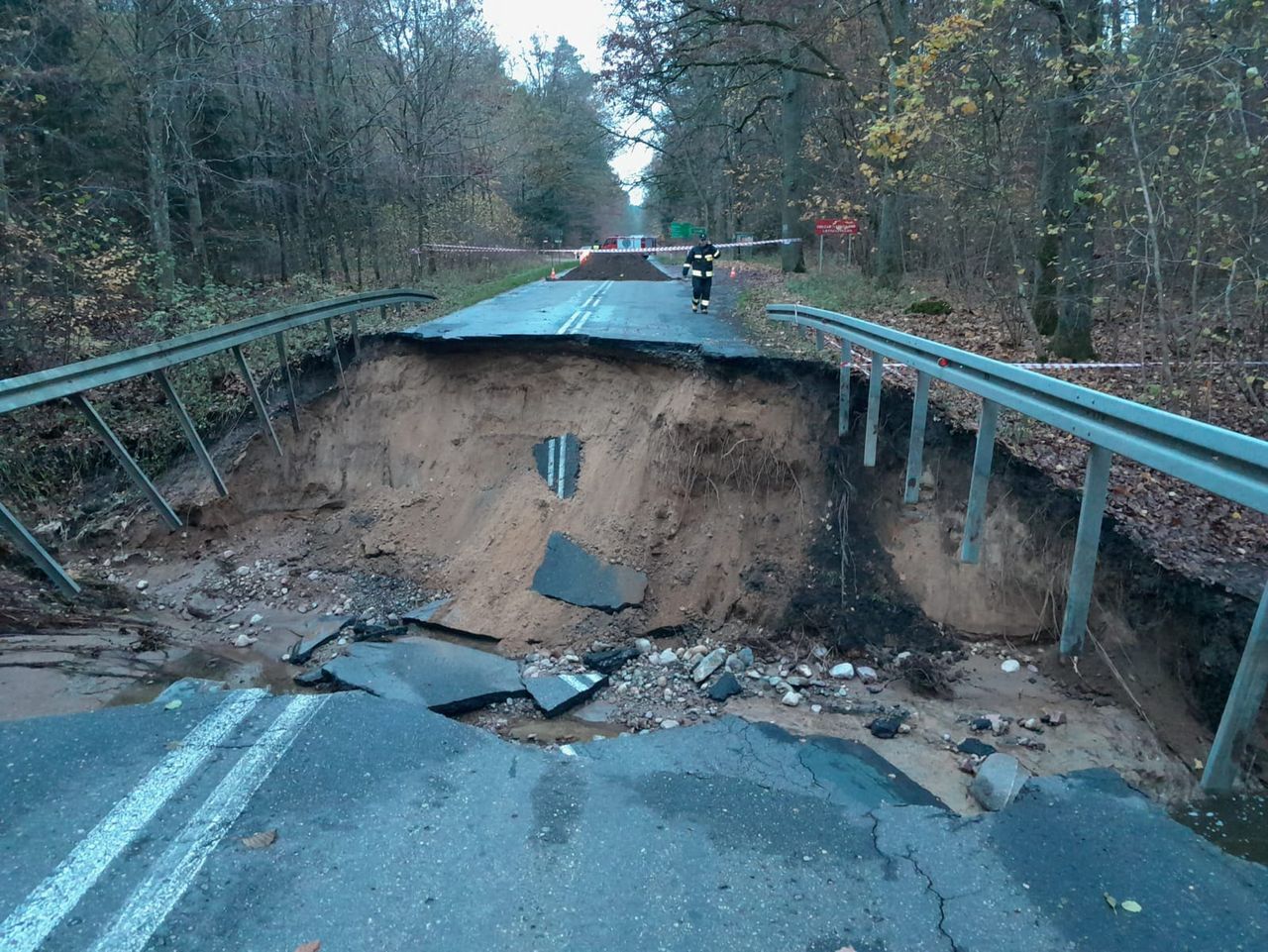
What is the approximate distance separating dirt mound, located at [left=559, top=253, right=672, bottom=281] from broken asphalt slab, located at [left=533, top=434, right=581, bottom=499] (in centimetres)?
2102

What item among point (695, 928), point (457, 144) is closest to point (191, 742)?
point (695, 928)

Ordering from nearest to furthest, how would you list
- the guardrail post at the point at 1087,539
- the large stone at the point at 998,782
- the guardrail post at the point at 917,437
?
the large stone at the point at 998,782, the guardrail post at the point at 1087,539, the guardrail post at the point at 917,437

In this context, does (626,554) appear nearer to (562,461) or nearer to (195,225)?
(562,461)

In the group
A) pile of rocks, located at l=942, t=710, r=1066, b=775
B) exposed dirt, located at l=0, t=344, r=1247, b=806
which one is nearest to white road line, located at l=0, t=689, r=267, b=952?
exposed dirt, located at l=0, t=344, r=1247, b=806

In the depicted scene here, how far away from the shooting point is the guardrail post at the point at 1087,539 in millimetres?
3957

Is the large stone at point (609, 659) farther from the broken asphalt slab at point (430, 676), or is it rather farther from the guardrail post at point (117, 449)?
the guardrail post at point (117, 449)

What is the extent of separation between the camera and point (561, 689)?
5.98 meters

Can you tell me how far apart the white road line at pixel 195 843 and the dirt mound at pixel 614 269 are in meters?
27.8

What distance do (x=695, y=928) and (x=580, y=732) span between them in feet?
8.68

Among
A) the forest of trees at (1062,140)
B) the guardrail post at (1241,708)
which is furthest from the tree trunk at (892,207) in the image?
the guardrail post at (1241,708)

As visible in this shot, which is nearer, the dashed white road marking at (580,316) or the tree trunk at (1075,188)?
the tree trunk at (1075,188)

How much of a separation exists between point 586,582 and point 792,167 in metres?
17.1

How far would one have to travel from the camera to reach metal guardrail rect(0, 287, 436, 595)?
5695 mm

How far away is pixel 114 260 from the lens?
470 inches
